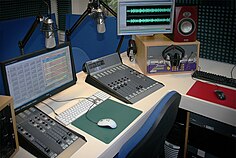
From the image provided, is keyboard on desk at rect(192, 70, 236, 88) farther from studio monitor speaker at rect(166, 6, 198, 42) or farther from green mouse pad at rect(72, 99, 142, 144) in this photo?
green mouse pad at rect(72, 99, 142, 144)

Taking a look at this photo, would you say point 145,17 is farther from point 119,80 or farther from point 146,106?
point 146,106

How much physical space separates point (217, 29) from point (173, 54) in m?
0.50

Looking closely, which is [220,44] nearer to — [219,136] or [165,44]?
[165,44]

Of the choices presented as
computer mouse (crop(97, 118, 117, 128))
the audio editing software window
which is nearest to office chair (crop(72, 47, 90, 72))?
the audio editing software window

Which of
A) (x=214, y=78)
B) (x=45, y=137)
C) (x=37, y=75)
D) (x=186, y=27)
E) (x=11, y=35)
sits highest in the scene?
(x=186, y=27)

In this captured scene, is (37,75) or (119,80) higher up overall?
(37,75)

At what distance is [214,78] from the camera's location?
1.87 meters

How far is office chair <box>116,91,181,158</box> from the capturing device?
1.07 metres

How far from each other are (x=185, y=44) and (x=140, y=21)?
1.21ft

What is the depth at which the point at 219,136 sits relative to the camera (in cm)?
182

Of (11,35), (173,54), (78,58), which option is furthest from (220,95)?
(11,35)

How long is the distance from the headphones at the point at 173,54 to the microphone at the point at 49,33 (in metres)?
0.82

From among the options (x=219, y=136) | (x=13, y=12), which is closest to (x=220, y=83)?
(x=219, y=136)

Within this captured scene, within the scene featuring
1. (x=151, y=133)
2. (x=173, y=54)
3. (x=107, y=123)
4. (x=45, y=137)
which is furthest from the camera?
(x=173, y=54)
